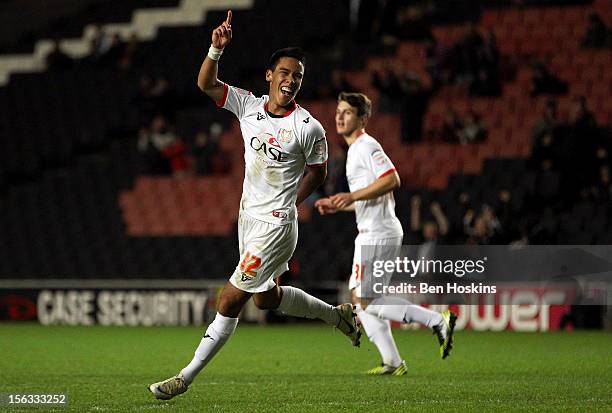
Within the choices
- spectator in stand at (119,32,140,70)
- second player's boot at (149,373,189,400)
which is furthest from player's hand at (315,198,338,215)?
spectator in stand at (119,32,140,70)

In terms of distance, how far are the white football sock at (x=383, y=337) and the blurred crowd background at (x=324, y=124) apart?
7.12m

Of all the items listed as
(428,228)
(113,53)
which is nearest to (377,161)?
(428,228)

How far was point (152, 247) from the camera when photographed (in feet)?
65.7

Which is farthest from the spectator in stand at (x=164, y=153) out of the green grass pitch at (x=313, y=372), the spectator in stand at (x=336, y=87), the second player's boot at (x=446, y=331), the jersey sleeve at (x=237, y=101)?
the jersey sleeve at (x=237, y=101)

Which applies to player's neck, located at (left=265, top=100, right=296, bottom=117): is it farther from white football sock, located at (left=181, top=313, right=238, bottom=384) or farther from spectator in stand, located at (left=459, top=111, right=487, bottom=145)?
spectator in stand, located at (left=459, top=111, right=487, bottom=145)

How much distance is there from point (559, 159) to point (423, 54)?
4584 millimetres

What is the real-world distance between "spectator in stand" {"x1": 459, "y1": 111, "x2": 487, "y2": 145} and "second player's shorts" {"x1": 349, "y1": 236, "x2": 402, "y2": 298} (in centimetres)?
954

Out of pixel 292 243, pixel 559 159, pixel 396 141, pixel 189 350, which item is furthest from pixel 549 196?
pixel 292 243

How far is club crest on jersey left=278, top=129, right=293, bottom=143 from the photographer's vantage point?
281 inches

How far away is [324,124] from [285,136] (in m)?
12.6

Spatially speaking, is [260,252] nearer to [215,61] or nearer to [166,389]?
[166,389]

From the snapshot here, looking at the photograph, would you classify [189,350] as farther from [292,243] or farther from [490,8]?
[490,8]

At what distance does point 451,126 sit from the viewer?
61.2 ft

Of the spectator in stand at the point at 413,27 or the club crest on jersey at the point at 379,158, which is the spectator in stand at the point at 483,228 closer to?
the spectator in stand at the point at 413,27
